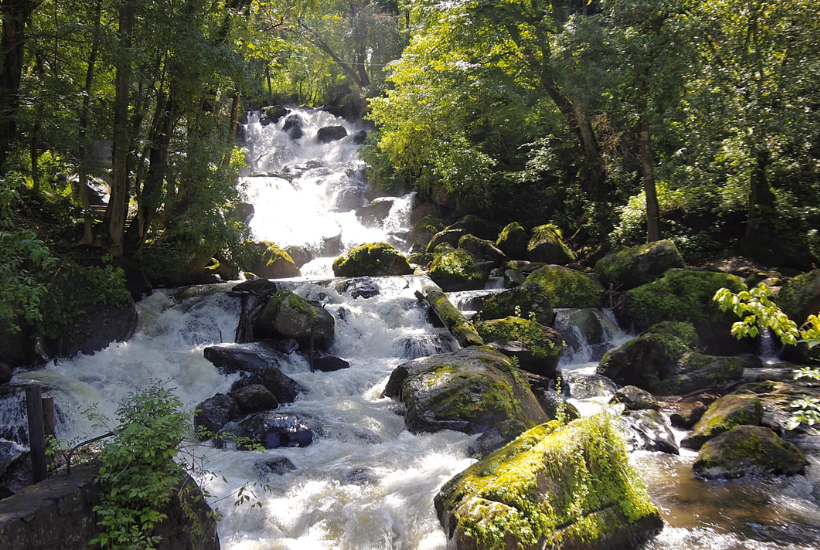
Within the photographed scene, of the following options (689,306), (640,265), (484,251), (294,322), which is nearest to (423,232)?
(484,251)

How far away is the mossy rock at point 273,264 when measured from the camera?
15984mm

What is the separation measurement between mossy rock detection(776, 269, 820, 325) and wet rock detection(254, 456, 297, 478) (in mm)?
9392

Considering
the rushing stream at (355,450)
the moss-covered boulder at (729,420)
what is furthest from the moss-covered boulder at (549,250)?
the moss-covered boulder at (729,420)

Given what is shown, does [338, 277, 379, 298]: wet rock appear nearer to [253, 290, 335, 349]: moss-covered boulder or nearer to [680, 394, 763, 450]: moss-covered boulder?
[253, 290, 335, 349]: moss-covered boulder

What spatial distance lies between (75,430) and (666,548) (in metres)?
7.46

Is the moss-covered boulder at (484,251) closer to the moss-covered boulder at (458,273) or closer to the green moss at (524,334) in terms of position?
the moss-covered boulder at (458,273)

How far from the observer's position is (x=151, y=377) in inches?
357

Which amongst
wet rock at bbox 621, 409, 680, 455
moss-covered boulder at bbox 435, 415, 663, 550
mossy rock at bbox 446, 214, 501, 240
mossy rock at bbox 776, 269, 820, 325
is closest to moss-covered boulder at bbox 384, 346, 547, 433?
wet rock at bbox 621, 409, 680, 455

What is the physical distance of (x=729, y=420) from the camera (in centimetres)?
680

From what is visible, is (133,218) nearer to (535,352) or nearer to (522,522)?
(535,352)

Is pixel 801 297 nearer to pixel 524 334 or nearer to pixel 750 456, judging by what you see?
pixel 524 334

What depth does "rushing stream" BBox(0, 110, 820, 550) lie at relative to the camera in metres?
5.01

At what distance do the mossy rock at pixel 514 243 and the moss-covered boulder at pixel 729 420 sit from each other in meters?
9.96

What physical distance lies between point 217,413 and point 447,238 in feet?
38.9
